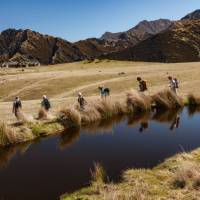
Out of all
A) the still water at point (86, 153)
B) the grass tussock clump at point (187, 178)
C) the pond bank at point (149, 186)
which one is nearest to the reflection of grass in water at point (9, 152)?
the still water at point (86, 153)

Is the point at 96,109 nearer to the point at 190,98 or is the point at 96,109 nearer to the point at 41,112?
the point at 41,112

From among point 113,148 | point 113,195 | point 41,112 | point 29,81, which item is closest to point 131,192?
point 113,195

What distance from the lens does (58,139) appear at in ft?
82.7

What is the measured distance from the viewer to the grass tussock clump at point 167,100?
114ft

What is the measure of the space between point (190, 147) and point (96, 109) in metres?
10.8

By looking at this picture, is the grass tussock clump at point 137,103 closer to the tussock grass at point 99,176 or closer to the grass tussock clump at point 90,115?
the grass tussock clump at point 90,115

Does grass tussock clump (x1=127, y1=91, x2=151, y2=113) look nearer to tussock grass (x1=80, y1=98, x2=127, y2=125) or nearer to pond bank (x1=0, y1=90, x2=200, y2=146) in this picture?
pond bank (x1=0, y1=90, x2=200, y2=146)

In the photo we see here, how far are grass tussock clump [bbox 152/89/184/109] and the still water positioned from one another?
13.5 ft

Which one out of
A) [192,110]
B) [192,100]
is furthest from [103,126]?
[192,100]

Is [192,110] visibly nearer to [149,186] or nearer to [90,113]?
[90,113]

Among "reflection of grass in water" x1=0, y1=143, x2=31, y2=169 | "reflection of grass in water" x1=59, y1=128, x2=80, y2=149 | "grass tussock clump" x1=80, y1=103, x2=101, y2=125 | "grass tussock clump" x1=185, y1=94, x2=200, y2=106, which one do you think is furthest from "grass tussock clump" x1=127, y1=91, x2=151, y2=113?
"reflection of grass in water" x1=0, y1=143, x2=31, y2=169

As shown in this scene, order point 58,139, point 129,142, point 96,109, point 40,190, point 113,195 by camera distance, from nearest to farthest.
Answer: point 113,195 < point 40,190 < point 129,142 < point 58,139 < point 96,109

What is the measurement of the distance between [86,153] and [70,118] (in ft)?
23.9

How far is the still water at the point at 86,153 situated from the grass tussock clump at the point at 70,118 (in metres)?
0.99
